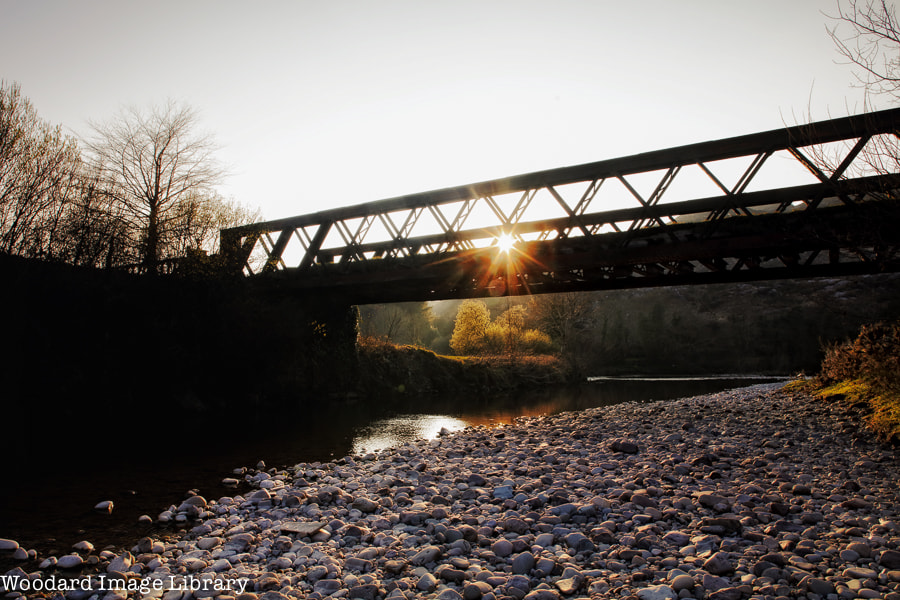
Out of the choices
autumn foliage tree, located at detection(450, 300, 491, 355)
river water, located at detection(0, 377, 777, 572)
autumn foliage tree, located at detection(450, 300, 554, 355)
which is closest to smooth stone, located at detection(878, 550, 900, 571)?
river water, located at detection(0, 377, 777, 572)

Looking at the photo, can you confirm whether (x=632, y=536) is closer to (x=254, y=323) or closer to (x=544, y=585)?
(x=544, y=585)

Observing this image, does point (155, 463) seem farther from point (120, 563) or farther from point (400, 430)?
point (400, 430)

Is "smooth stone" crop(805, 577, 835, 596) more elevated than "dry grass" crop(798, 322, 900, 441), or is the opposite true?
"dry grass" crop(798, 322, 900, 441)

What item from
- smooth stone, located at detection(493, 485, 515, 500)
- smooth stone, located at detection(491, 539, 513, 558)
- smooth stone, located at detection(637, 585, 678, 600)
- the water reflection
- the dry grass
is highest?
the dry grass

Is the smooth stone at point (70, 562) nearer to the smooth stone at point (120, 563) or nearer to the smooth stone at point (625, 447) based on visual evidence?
the smooth stone at point (120, 563)

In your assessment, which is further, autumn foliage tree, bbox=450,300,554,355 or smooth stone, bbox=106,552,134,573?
autumn foliage tree, bbox=450,300,554,355

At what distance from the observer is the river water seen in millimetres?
6434

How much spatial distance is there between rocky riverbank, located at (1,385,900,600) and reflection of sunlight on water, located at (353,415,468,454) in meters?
3.51

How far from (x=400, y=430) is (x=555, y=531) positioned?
34.4ft

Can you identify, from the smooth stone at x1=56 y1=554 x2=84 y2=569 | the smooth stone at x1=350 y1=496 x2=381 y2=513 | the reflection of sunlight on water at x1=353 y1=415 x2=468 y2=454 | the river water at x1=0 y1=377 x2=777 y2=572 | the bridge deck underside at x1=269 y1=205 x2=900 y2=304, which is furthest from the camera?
the reflection of sunlight on water at x1=353 y1=415 x2=468 y2=454

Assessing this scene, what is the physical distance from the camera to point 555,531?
535cm

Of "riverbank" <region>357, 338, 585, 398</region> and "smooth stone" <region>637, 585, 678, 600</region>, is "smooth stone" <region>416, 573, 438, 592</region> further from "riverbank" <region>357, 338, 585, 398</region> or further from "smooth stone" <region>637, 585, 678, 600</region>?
"riverbank" <region>357, 338, 585, 398</region>

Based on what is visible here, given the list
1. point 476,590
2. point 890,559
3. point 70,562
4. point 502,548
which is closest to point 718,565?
point 890,559

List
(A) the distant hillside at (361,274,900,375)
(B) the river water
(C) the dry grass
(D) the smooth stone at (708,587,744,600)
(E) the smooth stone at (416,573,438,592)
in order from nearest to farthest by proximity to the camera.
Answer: (D) the smooth stone at (708,587,744,600) < (E) the smooth stone at (416,573,438,592) < (B) the river water < (C) the dry grass < (A) the distant hillside at (361,274,900,375)
